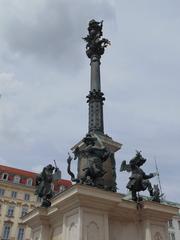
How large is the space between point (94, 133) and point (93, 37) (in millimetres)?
6444

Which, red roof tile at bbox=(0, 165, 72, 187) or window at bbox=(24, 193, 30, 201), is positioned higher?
red roof tile at bbox=(0, 165, 72, 187)

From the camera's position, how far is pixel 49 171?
41.1ft

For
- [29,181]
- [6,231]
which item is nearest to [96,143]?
[6,231]

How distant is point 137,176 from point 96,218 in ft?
8.29

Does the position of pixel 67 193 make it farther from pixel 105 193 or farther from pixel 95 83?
pixel 95 83

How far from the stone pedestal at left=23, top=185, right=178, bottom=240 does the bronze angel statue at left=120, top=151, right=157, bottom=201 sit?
2.47 ft

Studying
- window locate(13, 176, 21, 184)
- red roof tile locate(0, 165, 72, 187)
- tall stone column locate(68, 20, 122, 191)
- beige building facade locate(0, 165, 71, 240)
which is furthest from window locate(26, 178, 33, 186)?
tall stone column locate(68, 20, 122, 191)

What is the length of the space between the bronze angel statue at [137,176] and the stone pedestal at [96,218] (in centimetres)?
75

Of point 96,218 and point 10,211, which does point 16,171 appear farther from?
point 96,218

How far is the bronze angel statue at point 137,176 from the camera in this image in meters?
11.4

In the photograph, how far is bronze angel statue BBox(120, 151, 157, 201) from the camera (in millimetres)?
11414

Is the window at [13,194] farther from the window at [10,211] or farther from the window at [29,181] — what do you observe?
the window at [29,181]

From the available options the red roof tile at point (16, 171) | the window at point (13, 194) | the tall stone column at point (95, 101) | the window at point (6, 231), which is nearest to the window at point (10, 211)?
the window at point (6, 231)

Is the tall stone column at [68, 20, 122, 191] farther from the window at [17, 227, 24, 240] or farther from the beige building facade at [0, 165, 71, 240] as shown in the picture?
the window at [17, 227, 24, 240]
